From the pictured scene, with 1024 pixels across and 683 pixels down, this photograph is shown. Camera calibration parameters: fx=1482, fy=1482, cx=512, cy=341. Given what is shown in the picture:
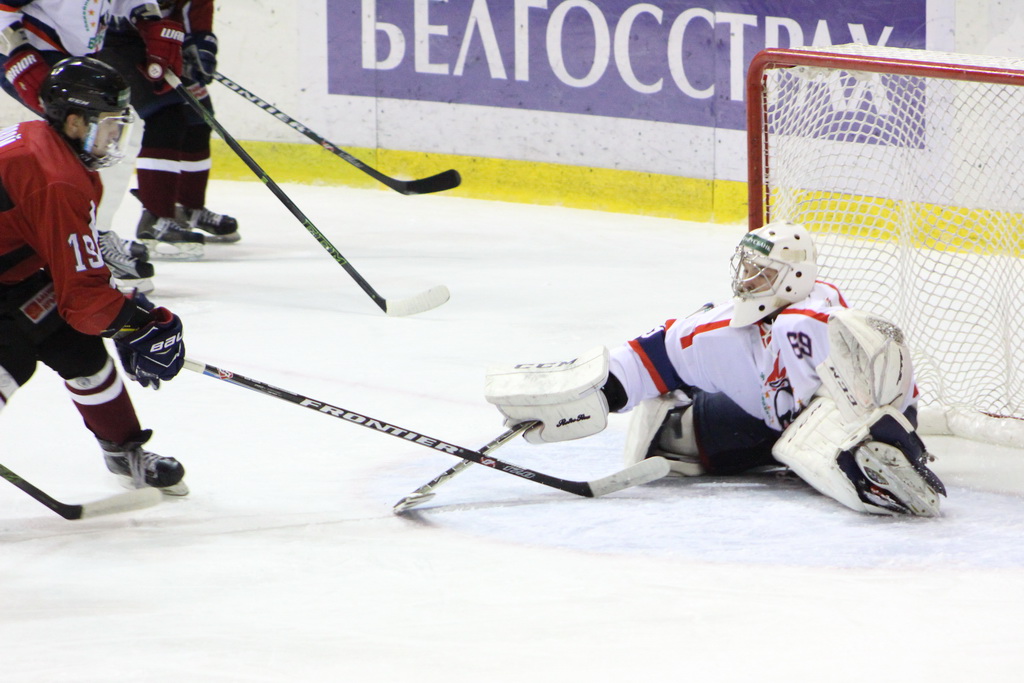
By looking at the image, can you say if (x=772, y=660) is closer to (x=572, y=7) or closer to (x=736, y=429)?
(x=736, y=429)

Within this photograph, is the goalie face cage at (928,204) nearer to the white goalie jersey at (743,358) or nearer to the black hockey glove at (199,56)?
the white goalie jersey at (743,358)

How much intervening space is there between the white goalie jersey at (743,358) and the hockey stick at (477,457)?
162 mm

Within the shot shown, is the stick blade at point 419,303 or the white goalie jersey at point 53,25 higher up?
the white goalie jersey at point 53,25

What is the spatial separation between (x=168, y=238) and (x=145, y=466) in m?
2.63

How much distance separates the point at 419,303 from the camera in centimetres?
470

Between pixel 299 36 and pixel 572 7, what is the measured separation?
147 centimetres

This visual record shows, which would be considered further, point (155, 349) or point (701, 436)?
point (701, 436)

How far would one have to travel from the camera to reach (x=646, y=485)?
9.73ft

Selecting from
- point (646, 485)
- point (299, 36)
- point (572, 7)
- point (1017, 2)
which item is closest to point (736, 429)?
point (646, 485)

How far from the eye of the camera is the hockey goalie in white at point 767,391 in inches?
104

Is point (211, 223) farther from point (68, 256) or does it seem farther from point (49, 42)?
point (68, 256)

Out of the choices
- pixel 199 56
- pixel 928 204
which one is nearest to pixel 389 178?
pixel 199 56

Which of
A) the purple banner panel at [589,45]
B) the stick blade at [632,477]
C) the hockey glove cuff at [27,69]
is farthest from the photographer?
the purple banner panel at [589,45]

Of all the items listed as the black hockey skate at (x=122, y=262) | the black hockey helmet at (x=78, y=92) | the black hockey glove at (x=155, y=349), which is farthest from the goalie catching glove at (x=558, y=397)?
the black hockey skate at (x=122, y=262)
